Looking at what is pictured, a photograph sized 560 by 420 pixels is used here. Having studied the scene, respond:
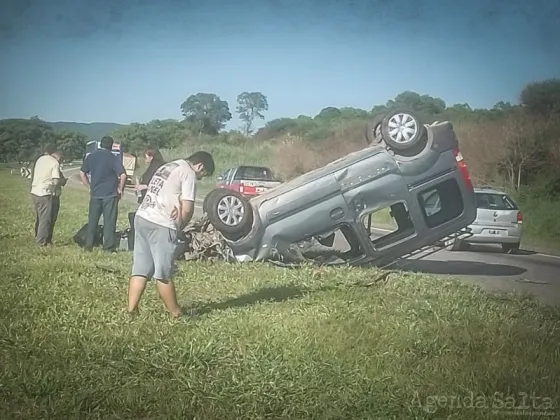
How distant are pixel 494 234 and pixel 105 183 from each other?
2.03 m

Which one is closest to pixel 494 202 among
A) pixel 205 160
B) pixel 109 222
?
pixel 205 160

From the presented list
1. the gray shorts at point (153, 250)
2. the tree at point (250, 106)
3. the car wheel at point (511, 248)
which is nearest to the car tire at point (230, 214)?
the gray shorts at point (153, 250)

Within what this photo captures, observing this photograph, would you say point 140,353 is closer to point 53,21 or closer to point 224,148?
point 224,148

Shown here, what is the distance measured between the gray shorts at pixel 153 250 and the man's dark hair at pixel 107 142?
0.42m

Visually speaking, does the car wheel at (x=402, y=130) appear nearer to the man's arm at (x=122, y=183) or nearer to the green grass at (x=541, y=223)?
the green grass at (x=541, y=223)

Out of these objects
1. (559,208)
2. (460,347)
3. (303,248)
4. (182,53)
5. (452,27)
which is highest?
(452,27)

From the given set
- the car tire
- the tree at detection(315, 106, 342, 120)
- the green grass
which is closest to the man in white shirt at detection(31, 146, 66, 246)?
the car tire

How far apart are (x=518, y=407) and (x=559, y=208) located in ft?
3.54

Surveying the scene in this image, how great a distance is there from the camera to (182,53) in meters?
4.57

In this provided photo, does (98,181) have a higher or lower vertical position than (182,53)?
lower

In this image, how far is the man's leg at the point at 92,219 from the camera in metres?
4.47

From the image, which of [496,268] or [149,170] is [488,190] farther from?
[149,170]

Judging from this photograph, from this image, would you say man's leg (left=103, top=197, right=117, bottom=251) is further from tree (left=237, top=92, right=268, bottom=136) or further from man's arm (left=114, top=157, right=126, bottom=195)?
tree (left=237, top=92, right=268, bottom=136)

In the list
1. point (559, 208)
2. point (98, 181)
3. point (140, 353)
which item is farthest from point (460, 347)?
point (98, 181)
